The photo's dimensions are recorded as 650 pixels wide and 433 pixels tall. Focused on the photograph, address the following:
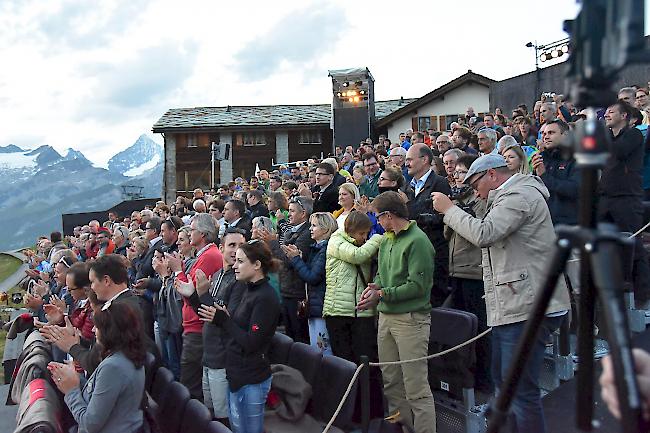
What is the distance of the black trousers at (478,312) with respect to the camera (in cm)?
484

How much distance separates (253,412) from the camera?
3.98m

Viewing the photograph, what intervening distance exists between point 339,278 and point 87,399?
2295mm

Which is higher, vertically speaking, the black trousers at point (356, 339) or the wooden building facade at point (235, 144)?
the wooden building facade at point (235, 144)

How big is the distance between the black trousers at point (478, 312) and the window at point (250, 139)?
1056 inches

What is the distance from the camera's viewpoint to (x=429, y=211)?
17.9 ft

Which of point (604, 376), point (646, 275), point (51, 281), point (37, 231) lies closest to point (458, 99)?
point (51, 281)

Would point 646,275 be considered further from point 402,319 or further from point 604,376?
point 604,376

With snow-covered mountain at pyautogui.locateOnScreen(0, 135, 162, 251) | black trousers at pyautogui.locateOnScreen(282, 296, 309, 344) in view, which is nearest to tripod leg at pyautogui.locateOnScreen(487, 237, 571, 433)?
black trousers at pyautogui.locateOnScreen(282, 296, 309, 344)

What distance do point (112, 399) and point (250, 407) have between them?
1058 millimetres

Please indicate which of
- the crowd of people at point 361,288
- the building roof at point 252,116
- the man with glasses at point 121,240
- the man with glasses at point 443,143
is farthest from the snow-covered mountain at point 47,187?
the crowd of people at point 361,288

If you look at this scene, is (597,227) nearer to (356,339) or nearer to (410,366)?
(410,366)

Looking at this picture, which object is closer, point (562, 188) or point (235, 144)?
point (562, 188)

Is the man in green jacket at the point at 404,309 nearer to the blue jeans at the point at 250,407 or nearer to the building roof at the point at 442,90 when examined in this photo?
the blue jeans at the point at 250,407

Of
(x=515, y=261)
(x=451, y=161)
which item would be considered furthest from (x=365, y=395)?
(x=451, y=161)
